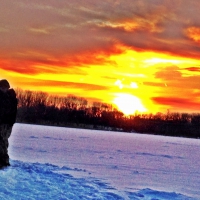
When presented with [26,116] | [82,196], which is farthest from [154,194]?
[26,116]

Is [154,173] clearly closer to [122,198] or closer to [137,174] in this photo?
[137,174]

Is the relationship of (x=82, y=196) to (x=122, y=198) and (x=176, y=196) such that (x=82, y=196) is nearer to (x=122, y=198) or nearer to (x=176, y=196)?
(x=122, y=198)

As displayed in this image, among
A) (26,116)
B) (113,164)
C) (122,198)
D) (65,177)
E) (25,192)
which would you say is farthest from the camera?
(26,116)

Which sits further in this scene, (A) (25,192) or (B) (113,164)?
(B) (113,164)

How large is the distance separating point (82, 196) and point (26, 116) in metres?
97.2

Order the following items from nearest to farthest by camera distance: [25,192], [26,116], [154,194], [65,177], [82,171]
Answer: [25,192] < [154,194] < [65,177] < [82,171] < [26,116]

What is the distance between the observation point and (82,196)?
11273 mm

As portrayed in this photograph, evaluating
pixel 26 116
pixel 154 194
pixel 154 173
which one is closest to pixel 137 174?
pixel 154 173

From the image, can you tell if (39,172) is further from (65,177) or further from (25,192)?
(25,192)

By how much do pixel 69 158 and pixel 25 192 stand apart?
1098 centimetres

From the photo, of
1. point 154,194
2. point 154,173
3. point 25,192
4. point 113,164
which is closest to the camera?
point 25,192

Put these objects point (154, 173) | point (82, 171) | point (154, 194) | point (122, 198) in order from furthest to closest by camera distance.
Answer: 1. point (154, 173)
2. point (82, 171)
3. point (154, 194)
4. point (122, 198)

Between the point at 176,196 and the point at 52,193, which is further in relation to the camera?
the point at 176,196

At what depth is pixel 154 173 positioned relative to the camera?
1866 centimetres
